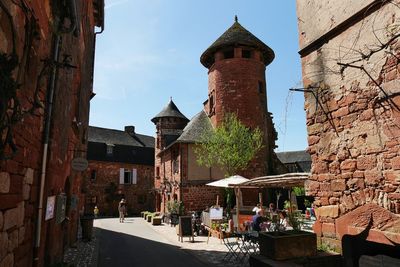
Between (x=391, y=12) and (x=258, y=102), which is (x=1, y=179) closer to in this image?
(x=391, y=12)

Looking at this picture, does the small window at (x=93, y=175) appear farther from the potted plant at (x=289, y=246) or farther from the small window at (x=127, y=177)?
the potted plant at (x=289, y=246)

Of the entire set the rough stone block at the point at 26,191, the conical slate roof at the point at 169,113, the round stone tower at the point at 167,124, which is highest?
the conical slate roof at the point at 169,113

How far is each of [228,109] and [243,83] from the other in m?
2.13

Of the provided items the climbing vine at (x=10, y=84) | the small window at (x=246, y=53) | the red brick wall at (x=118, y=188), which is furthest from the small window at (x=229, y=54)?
the climbing vine at (x=10, y=84)

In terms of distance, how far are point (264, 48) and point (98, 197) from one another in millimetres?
22237

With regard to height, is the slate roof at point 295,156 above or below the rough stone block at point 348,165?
above

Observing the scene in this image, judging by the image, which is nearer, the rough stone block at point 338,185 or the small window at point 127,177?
the rough stone block at point 338,185

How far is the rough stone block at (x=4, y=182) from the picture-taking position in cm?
291

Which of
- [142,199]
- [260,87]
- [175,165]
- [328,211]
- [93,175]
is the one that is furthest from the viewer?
[142,199]

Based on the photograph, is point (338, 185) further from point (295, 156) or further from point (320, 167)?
point (295, 156)

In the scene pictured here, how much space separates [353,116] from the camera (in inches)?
196

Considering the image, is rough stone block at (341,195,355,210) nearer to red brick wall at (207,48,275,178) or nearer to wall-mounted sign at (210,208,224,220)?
wall-mounted sign at (210,208,224,220)

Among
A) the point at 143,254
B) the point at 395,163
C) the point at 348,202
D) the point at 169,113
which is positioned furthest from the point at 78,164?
the point at 169,113

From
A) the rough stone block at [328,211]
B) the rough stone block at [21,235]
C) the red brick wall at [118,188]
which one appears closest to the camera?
the rough stone block at [21,235]
